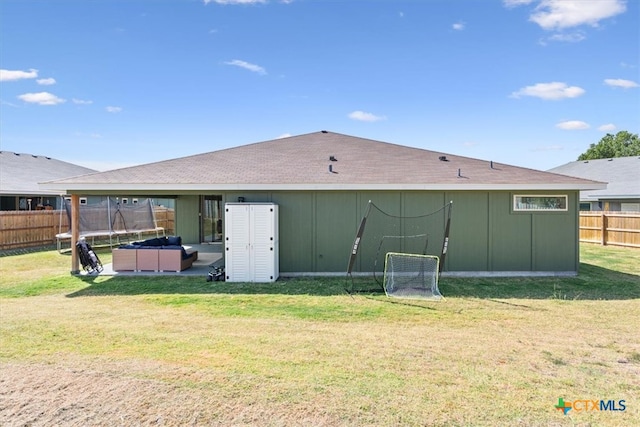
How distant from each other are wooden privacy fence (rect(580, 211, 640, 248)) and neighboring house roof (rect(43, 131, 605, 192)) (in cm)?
813

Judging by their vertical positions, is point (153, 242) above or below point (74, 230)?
below

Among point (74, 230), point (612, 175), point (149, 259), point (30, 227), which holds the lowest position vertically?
point (149, 259)

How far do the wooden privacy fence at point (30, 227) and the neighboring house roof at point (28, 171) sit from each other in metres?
1.06

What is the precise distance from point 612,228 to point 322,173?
13.3m

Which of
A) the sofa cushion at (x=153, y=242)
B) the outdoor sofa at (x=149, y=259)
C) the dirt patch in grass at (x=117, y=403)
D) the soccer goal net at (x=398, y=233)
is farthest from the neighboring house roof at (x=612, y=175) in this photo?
the dirt patch in grass at (x=117, y=403)

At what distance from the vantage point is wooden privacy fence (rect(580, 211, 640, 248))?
1477 centimetres

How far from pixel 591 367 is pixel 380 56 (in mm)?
11880

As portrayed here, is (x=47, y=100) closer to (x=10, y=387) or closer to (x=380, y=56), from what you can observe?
(x=380, y=56)

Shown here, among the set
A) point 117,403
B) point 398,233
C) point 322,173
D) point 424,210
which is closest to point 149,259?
point 322,173

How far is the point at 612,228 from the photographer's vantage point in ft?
50.9

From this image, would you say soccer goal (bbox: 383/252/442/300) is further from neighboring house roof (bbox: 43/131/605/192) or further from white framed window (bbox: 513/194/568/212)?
white framed window (bbox: 513/194/568/212)

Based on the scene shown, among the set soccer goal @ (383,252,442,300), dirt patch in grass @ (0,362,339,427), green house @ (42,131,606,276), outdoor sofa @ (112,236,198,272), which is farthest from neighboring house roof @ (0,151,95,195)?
dirt patch in grass @ (0,362,339,427)

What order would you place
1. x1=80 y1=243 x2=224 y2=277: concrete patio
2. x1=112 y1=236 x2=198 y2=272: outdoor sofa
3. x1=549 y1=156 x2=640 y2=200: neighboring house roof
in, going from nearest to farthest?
x1=80 y1=243 x2=224 y2=277: concrete patio → x1=112 y1=236 x2=198 y2=272: outdoor sofa → x1=549 y1=156 x2=640 y2=200: neighboring house roof

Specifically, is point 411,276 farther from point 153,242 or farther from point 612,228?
point 612,228
